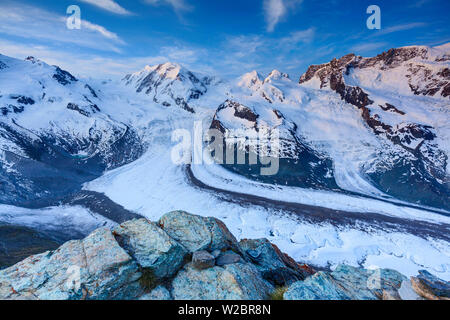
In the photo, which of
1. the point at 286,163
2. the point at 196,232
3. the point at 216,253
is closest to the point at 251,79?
the point at 286,163

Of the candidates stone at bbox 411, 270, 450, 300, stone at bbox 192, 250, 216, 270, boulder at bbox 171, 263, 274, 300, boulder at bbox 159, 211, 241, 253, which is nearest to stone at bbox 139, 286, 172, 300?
boulder at bbox 171, 263, 274, 300

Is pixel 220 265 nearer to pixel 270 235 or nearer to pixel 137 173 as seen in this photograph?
pixel 270 235

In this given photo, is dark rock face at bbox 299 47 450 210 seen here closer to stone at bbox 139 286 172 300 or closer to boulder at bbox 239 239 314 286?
boulder at bbox 239 239 314 286

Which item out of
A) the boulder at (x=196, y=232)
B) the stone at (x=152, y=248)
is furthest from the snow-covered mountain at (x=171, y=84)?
the stone at (x=152, y=248)

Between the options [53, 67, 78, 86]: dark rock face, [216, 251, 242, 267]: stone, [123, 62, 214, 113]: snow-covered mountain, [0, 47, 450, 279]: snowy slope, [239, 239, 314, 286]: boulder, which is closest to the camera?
[216, 251, 242, 267]: stone

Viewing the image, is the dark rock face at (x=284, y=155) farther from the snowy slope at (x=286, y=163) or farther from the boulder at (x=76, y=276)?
the boulder at (x=76, y=276)

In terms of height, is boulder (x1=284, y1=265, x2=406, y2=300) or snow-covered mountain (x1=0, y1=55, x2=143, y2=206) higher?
snow-covered mountain (x1=0, y1=55, x2=143, y2=206)

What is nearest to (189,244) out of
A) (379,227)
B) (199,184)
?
(379,227)
